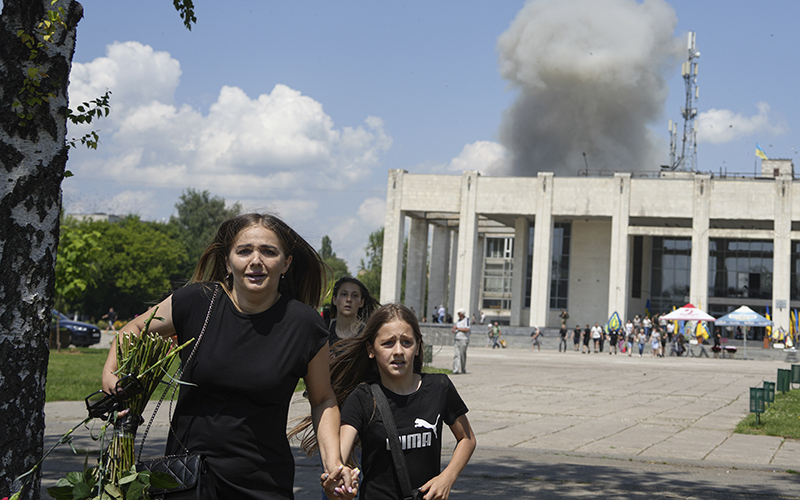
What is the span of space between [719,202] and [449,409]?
187 feet

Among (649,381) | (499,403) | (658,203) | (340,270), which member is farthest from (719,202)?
(340,270)

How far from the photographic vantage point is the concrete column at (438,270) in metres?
70.5

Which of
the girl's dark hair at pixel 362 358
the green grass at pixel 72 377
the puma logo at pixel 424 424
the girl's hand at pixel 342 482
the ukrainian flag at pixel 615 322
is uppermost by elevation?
the ukrainian flag at pixel 615 322

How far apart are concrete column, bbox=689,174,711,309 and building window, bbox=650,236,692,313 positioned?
8.76 m

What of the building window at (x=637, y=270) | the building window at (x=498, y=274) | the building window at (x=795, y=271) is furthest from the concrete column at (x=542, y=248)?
the building window at (x=498, y=274)

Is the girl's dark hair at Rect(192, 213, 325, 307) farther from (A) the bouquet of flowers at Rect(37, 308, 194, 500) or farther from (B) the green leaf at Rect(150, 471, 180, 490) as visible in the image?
(B) the green leaf at Rect(150, 471, 180, 490)

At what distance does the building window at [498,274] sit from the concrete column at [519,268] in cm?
2195

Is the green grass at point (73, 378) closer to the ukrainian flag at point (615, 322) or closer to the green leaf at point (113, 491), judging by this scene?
the green leaf at point (113, 491)

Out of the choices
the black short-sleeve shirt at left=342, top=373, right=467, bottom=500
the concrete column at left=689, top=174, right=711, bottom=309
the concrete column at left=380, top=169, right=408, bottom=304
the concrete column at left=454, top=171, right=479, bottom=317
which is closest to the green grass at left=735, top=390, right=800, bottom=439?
A: the black short-sleeve shirt at left=342, top=373, right=467, bottom=500

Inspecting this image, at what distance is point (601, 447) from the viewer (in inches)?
367

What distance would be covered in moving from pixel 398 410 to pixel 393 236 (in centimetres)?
5814

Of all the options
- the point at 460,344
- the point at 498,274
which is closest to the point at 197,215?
the point at 498,274

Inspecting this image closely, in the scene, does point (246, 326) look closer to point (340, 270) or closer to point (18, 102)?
point (18, 102)

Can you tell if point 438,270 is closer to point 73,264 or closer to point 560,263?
point 560,263
